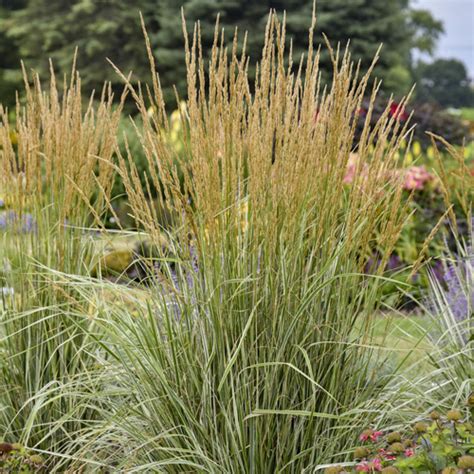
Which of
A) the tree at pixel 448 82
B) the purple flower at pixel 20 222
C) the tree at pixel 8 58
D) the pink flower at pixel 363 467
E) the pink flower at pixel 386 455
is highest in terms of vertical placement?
the purple flower at pixel 20 222

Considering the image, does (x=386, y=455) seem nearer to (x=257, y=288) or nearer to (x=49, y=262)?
(x=257, y=288)

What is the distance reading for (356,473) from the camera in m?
2.09

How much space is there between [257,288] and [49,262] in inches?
43.2

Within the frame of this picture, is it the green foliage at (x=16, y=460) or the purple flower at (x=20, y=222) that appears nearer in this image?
the green foliage at (x=16, y=460)

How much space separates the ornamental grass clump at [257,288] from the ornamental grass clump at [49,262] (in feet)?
2.03

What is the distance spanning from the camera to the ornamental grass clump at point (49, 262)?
3.01 meters

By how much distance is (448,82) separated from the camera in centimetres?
4750

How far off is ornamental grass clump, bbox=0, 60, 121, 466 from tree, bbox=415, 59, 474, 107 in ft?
146

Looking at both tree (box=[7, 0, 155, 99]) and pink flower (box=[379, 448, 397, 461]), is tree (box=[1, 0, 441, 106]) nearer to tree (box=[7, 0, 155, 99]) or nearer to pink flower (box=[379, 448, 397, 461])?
tree (box=[7, 0, 155, 99])

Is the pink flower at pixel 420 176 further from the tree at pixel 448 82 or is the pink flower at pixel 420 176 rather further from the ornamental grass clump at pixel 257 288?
the tree at pixel 448 82

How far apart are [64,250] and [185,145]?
3.06 ft

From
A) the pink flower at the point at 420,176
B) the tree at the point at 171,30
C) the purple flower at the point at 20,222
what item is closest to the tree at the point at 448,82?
the tree at the point at 171,30

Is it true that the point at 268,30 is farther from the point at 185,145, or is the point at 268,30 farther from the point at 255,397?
the point at 255,397

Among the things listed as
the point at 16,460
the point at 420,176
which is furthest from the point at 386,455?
the point at 420,176
